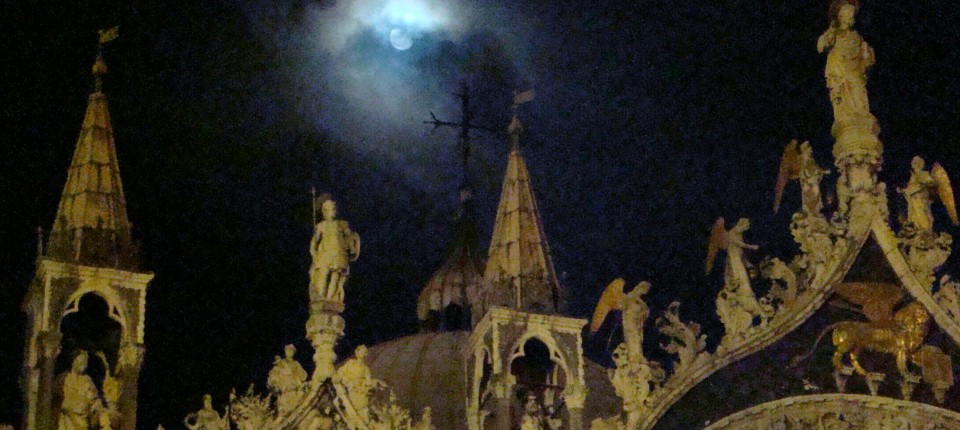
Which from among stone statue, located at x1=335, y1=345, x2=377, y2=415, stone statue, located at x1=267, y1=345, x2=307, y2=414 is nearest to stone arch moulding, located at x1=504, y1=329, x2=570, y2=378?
stone statue, located at x1=335, y1=345, x2=377, y2=415

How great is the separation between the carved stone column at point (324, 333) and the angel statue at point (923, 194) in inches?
209

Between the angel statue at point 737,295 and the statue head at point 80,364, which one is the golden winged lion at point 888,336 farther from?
the statue head at point 80,364

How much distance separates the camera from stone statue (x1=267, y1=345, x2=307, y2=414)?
15.3 m

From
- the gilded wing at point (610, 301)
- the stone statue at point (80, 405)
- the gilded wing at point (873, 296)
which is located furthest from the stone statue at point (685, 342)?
the stone statue at point (80, 405)

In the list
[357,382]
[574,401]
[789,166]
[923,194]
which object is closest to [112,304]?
[357,382]

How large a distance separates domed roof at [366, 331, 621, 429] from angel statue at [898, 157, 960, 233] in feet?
14.3

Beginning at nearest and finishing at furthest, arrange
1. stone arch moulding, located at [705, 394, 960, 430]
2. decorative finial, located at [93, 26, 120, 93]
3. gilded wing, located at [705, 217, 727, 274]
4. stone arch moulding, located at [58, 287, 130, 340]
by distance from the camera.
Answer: stone arch moulding, located at [705, 394, 960, 430] → stone arch moulding, located at [58, 287, 130, 340] → gilded wing, located at [705, 217, 727, 274] → decorative finial, located at [93, 26, 120, 93]

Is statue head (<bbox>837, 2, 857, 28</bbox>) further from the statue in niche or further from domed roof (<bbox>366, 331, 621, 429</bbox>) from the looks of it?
domed roof (<bbox>366, 331, 621, 429</bbox>)

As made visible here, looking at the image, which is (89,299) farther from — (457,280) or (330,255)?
(457,280)

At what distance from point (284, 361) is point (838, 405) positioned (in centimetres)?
495

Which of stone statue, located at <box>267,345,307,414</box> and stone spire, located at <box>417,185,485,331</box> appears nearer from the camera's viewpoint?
stone statue, located at <box>267,345,307,414</box>

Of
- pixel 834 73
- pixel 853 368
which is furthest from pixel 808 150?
pixel 853 368

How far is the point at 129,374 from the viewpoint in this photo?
604 inches

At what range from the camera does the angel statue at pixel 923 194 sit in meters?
15.9
